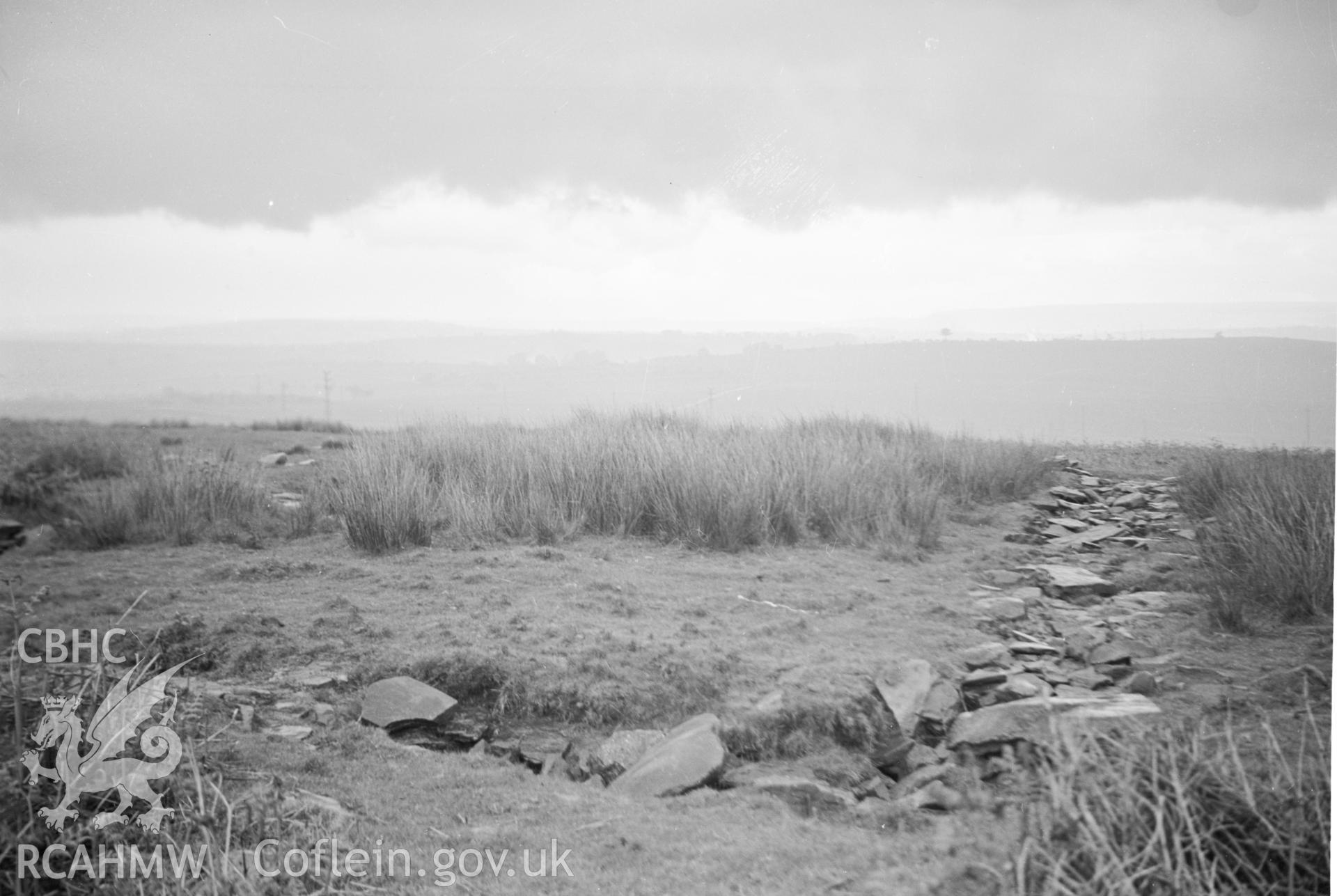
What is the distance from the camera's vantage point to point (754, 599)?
318 centimetres

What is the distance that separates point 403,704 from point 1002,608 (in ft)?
7.09

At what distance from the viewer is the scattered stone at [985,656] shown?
8.95 feet

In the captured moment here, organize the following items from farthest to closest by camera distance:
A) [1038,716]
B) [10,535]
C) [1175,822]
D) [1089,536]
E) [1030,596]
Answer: [10,535] < [1089,536] < [1030,596] < [1038,716] < [1175,822]

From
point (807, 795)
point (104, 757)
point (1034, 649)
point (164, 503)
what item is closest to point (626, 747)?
point (807, 795)

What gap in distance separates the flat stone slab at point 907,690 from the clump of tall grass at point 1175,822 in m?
0.56

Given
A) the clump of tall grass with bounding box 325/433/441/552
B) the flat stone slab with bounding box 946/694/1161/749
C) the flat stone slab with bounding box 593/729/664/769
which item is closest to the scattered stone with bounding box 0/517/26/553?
the clump of tall grass with bounding box 325/433/441/552

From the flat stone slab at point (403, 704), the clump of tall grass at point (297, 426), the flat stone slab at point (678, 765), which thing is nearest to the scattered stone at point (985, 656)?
the flat stone slab at point (678, 765)

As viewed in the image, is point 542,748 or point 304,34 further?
point 304,34

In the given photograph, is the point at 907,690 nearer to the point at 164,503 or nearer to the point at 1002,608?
the point at 1002,608

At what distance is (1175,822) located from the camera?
1.89 metres

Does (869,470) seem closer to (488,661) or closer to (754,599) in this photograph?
(754,599)

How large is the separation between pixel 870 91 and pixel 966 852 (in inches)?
104

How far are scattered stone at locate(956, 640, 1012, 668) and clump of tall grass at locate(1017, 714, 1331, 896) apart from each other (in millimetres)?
631

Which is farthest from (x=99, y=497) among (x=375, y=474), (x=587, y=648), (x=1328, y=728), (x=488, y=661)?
(x=1328, y=728)
